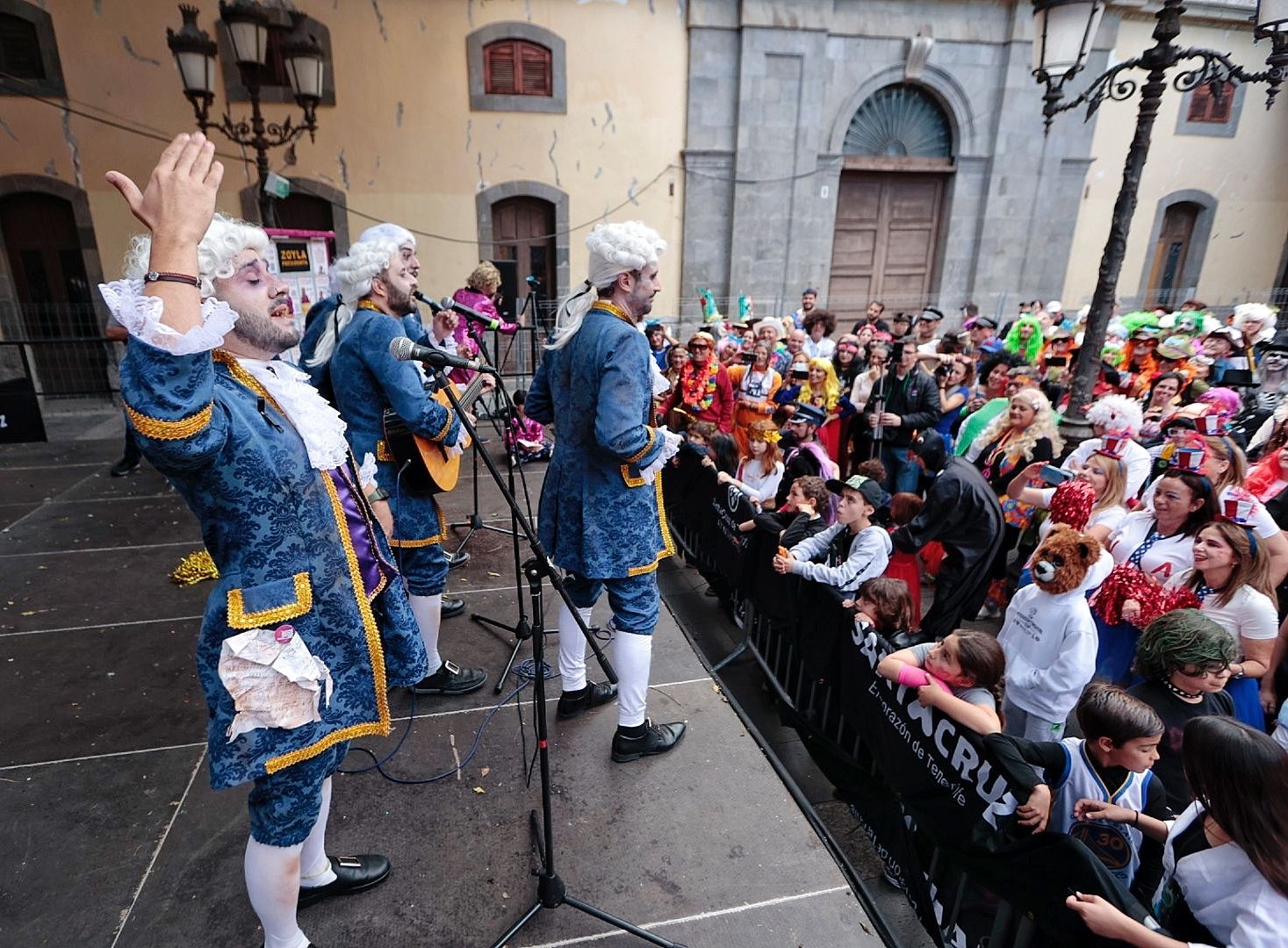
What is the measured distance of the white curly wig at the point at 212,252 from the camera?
1.57 metres

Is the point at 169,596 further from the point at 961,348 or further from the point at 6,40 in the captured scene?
the point at 6,40

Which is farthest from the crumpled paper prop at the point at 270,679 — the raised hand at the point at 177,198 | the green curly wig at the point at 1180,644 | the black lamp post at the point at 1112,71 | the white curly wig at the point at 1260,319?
the white curly wig at the point at 1260,319

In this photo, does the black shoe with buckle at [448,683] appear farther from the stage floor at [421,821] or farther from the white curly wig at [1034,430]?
Result: the white curly wig at [1034,430]

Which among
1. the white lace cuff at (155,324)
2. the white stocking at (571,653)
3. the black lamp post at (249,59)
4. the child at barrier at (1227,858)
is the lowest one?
the white stocking at (571,653)

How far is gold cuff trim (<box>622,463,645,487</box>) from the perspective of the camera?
2738mm

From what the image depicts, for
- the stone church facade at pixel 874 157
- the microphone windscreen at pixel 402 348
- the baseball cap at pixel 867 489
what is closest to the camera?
the microphone windscreen at pixel 402 348

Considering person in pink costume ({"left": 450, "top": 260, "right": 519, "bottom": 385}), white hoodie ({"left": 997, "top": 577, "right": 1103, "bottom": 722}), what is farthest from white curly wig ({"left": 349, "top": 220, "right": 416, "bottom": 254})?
person in pink costume ({"left": 450, "top": 260, "right": 519, "bottom": 385})

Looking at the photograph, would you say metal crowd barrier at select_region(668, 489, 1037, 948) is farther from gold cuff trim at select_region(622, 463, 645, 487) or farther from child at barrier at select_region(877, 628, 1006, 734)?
gold cuff trim at select_region(622, 463, 645, 487)

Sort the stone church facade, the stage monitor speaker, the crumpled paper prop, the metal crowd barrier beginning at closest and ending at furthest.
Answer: the crumpled paper prop < the metal crowd barrier < the stage monitor speaker < the stone church facade

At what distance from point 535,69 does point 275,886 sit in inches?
472

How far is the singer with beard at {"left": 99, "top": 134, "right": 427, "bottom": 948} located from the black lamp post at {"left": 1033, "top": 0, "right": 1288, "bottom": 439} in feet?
17.2

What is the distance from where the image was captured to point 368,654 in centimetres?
198

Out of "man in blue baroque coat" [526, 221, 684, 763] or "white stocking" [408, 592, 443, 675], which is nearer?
"man in blue baroque coat" [526, 221, 684, 763]

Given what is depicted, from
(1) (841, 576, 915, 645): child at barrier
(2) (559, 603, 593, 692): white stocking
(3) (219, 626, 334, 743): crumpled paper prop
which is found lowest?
(2) (559, 603, 593, 692): white stocking
